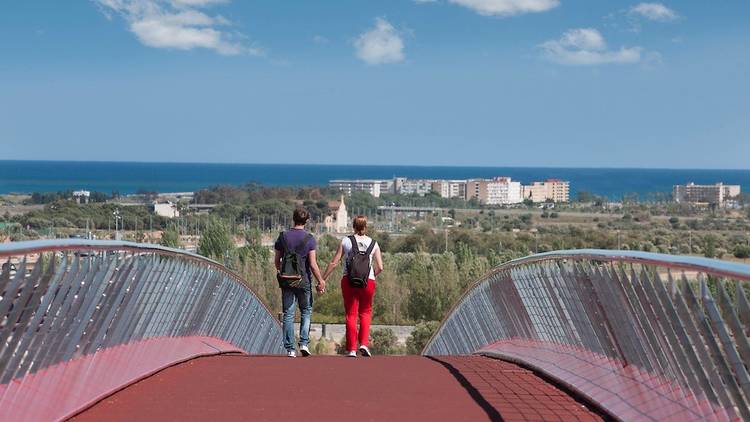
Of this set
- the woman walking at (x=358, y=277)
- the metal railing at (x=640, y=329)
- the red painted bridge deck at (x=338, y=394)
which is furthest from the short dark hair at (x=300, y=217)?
the metal railing at (x=640, y=329)

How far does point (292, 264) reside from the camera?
38.1 ft

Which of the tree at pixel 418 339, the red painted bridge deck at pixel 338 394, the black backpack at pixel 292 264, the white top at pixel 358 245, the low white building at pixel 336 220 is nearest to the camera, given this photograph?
the red painted bridge deck at pixel 338 394

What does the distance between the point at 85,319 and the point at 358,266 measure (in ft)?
16.3

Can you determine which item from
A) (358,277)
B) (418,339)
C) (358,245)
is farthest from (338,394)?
(418,339)

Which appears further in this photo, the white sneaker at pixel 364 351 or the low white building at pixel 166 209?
the low white building at pixel 166 209

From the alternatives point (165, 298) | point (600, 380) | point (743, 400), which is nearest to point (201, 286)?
point (165, 298)

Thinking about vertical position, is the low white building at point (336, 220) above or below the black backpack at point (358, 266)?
below

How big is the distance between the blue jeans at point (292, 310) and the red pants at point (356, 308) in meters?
0.40

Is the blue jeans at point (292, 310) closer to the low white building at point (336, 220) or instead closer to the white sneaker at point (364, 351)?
the white sneaker at point (364, 351)

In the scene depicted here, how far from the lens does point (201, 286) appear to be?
11664 millimetres

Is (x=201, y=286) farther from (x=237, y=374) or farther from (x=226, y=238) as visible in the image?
(x=226, y=238)

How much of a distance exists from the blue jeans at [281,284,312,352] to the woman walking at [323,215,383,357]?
367 millimetres

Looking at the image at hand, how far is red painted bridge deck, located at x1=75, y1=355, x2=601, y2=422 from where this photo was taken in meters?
7.13

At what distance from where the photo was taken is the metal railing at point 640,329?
5074mm
